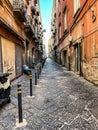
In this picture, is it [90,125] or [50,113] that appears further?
[50,113]

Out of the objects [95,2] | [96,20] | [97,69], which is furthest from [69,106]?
[95,2]

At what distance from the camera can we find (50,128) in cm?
314

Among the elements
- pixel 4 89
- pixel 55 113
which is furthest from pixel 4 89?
pixel 55 113

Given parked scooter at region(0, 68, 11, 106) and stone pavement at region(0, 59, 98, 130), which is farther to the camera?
parked scooter at region(0, 68, 11, 106)

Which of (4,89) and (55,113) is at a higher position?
(4,89)

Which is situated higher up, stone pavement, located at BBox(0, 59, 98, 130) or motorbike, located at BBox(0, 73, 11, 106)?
motorbike, located at BBox(0, 73, 11, 106)

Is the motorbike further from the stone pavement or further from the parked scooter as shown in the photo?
the stone pavement

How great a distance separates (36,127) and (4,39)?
18.0 feet

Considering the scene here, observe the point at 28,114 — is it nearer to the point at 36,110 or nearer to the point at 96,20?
the point at 36,110

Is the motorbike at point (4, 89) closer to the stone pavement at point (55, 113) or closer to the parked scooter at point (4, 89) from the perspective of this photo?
the parked scooter at point (4, 89)

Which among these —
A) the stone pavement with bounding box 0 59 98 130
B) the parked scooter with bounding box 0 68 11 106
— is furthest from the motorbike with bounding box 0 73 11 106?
the stone pavement with bounding box 0 59 98 130

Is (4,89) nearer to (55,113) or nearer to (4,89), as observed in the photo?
(4,89)

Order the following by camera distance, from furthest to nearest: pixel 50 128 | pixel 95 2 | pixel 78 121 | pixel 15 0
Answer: pixel 15 0 → pixel 95 2 → pixel 78 121 → pixel 50 128

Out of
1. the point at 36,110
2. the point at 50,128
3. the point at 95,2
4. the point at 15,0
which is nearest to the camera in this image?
the point at 50,128
